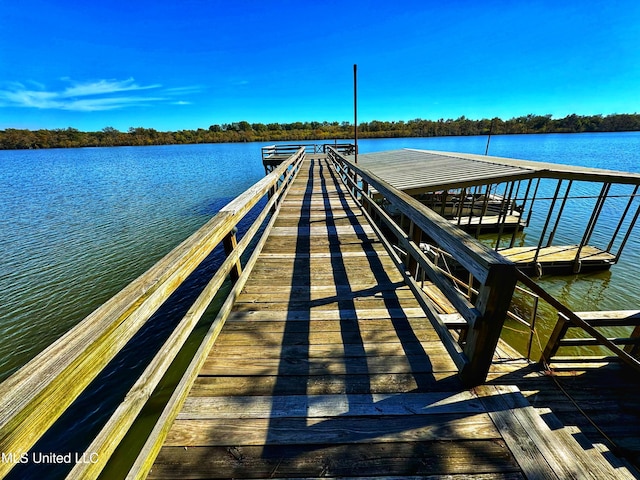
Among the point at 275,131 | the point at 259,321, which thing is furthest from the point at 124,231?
the point at 275,131

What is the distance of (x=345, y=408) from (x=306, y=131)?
102752mm

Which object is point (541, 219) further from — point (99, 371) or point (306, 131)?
point (306, 131)

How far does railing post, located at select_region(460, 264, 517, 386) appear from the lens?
5.10 ft

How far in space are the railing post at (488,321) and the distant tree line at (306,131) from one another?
90.3m

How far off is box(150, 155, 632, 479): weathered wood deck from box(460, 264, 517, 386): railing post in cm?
17

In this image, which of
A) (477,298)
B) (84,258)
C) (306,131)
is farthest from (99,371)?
(306,131)

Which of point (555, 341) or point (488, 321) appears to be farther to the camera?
point (555, 341)

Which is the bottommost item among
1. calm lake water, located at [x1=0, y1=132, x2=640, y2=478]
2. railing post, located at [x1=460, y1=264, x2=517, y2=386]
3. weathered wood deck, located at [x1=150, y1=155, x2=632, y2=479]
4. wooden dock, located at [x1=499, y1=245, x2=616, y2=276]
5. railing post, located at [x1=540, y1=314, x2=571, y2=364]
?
wooden dock, located at [x1=499, y1=245, x2=616, y2=276]

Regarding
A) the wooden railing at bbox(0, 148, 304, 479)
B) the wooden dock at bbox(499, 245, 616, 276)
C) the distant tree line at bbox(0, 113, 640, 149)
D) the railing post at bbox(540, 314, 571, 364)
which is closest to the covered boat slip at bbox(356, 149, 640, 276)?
the wooden dock at bbox(499, 245, 616, 276)

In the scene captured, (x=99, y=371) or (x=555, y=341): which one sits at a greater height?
(x=99, y=371)

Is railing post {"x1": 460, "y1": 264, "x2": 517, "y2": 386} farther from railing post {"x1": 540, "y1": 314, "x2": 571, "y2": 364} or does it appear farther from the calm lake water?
the calm lake water

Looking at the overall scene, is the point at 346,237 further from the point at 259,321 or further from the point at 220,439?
the point at 220,439

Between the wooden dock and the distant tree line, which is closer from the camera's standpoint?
the wooden dock

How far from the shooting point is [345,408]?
179 cm
